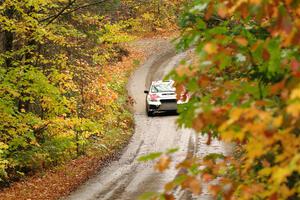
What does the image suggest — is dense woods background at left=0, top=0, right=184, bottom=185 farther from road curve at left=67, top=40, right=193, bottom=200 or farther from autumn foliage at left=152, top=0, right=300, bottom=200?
autumn foliage at left=152, top=0, right=300, bottom=200

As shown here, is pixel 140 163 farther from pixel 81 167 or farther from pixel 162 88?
pixel 162 88

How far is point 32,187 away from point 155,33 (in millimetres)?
30508

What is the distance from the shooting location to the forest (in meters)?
2.95

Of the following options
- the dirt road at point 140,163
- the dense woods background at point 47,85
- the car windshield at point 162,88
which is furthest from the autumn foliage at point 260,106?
the car windshield at point 162,88

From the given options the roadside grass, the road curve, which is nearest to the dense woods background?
the roadside grass

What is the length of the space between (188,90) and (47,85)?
923cm

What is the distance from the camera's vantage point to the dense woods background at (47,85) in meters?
12.7

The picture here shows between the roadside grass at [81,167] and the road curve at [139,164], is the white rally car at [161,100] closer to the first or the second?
the road curve at [139,164]

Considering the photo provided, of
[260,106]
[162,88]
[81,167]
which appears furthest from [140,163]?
[260,106]

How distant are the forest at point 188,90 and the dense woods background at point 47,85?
0.04 meters

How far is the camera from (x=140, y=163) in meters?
16.6

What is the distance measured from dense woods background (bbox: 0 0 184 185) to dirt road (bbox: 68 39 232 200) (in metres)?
1.37

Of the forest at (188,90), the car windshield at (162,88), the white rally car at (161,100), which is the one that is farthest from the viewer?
the car windshield at (162,88)

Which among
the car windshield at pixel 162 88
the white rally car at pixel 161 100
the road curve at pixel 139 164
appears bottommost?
the road curve at pixel 139 164
